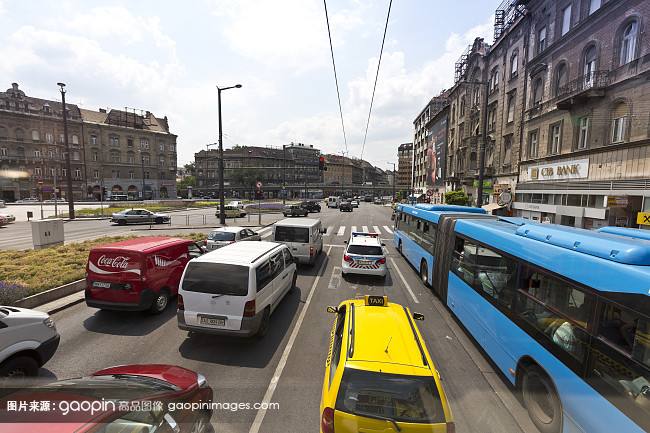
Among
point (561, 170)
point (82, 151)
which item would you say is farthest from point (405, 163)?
point (561, 170)

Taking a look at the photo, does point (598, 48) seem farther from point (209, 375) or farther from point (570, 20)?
point (209, 375)

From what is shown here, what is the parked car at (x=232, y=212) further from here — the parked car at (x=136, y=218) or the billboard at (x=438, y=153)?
the billboard at (x=438, y=153)

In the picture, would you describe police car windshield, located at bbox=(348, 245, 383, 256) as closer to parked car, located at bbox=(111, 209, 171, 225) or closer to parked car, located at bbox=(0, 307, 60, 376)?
parked car, located at bbox=(0, 307, 60, 376)

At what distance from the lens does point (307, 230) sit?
1233 centimetres

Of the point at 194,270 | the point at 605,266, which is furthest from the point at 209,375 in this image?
the point at 605,266

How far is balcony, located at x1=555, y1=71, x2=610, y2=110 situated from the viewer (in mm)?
15227

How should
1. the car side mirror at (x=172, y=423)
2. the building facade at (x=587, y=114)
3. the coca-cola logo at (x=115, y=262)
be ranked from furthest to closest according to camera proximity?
the building facade at (x=587, y=114) → the coca-cola logo at (x=115, y=262) → the car side mirror at (x=172, y=423)

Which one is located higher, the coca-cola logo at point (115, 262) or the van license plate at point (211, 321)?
the coca-cola logo at point (115, 262)

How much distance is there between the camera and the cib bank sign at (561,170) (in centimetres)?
1647

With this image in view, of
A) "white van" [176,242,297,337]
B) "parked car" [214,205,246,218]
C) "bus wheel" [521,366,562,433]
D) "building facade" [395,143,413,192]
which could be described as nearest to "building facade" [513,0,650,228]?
"bus wheel" [521,366,562,433]

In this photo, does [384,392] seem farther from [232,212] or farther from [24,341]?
[232,212]

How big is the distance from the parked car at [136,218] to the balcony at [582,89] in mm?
32644

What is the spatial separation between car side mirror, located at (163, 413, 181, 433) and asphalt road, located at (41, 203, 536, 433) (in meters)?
1.25

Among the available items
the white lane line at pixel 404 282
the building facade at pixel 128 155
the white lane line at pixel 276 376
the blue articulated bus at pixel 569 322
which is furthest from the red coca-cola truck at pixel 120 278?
the building facade at pixel 128 155
